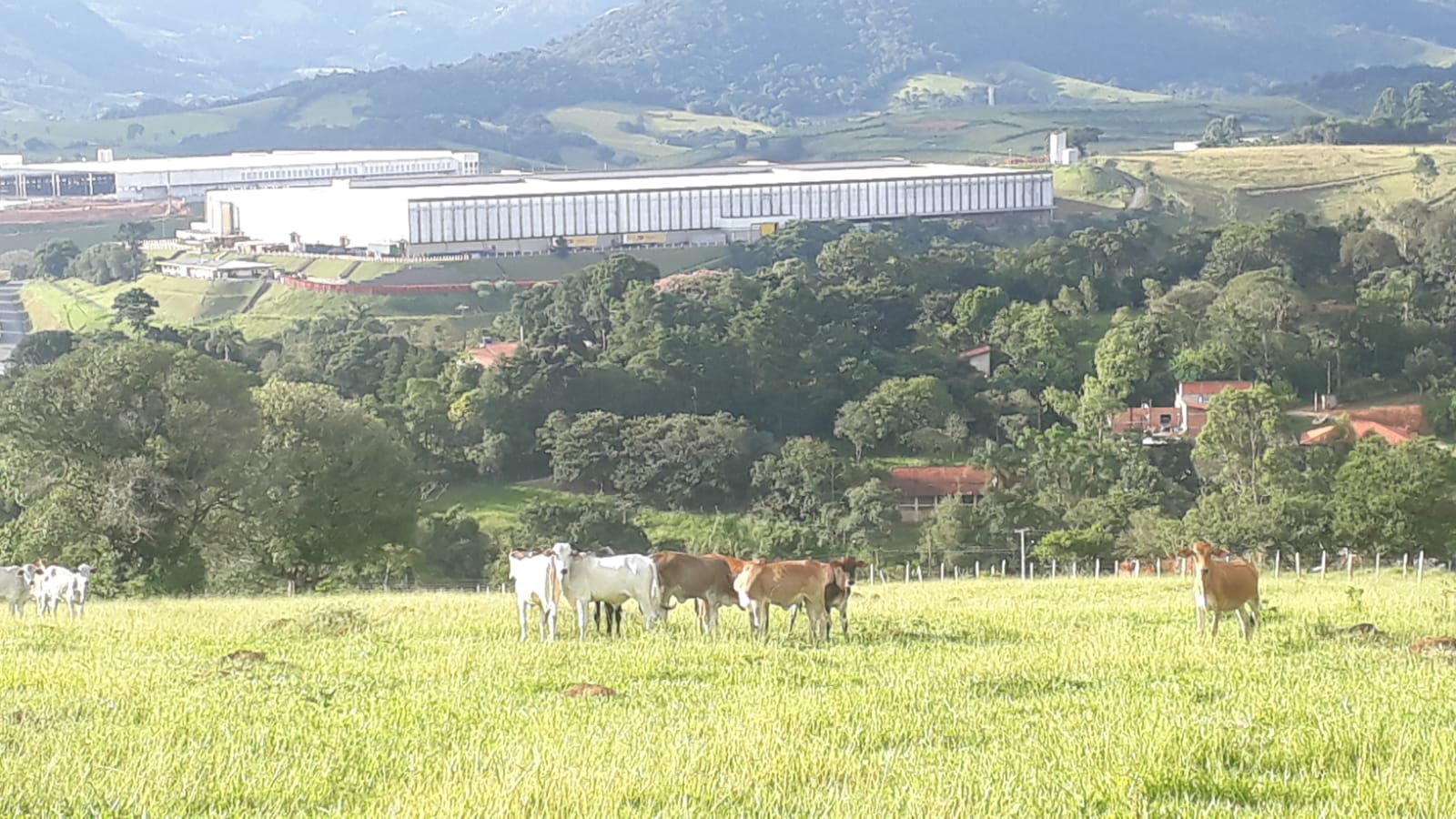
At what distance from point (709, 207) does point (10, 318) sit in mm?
42866

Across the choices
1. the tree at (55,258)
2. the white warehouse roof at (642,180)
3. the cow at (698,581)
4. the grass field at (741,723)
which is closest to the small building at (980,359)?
the white warehouse roof at (642,180)

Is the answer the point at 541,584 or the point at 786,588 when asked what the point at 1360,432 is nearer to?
the point at 786,588

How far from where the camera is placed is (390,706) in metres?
13.1

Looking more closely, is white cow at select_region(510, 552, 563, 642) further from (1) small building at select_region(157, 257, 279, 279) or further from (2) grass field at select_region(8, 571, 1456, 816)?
(1) small building at select_region(157, 257, 279, 279)

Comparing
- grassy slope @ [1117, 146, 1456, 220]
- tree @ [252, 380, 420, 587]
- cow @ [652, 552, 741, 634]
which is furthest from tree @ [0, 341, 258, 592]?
grassy slope @ [1117, 146, 1456, 220]

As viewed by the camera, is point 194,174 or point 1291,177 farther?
point 194,174

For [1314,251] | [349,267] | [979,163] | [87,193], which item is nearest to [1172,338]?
[1314,251]

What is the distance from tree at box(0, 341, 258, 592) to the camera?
34.9m

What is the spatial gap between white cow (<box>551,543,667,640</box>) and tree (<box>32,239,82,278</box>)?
114320 millimetres

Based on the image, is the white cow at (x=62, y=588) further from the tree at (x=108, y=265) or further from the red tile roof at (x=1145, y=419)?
the tree at (x=108, y=265)

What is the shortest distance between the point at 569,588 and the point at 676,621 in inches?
99.7

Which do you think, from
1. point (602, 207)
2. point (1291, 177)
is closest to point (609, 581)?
point (602, 207)

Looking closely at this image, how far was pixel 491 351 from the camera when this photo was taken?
8288 centimetres

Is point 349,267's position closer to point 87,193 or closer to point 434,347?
point 434,347
